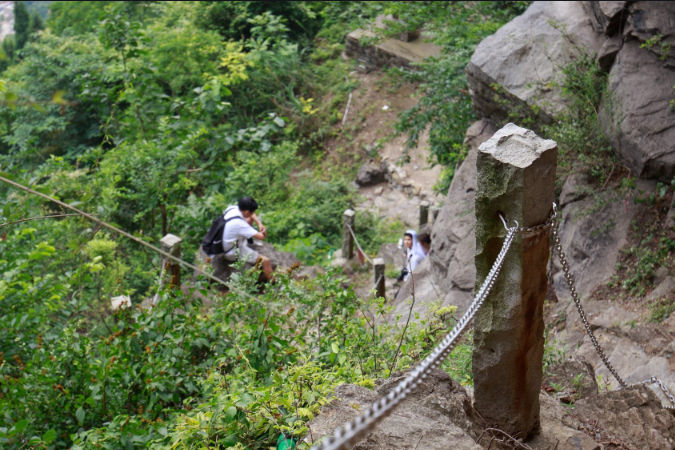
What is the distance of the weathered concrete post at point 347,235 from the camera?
377 inches

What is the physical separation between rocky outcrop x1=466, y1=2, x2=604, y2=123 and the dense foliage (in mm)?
1266

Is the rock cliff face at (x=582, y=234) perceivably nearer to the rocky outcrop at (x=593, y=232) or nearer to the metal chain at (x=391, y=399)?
the rocky outcrop at (x=593, y=232)

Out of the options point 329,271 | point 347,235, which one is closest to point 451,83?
point 347,235

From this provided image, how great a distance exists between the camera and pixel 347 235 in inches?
388

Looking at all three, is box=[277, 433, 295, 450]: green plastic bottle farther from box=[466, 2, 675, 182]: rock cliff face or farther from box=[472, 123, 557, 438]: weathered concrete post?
box=[466, 2, 675, 182]: rock cliff face

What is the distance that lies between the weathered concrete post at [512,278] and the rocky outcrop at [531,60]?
4.07m

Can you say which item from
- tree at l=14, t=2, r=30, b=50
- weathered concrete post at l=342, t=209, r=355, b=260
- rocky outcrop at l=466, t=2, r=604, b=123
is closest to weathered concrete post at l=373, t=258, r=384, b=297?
weathered concrete post at l=342, t=209, r=355, b=260

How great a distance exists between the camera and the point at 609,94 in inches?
247

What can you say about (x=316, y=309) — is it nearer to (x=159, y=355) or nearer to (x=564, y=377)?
(x=159, y=355)

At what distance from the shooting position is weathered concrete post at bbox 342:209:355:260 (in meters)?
9.57

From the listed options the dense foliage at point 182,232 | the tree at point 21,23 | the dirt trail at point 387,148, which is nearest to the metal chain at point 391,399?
the dense foliage at point 182,232

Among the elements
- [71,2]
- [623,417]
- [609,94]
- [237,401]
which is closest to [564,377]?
[623,417]

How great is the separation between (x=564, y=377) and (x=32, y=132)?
1235cm

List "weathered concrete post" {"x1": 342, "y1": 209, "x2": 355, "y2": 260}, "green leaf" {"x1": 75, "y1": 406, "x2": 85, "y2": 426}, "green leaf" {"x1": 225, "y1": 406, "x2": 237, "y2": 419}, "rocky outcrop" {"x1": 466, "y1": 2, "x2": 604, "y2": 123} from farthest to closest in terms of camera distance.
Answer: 1. "weathered concrete post" {"x1": 342, "y1": 209, "x2": 355, "y2": 260}
2. "rocky outcrop" {"x1": 466, "y1": 2, "x2": 604, "y2": 123}
3. "green leaf" {"x1": 75, "y1": 406, "x2": 85, "y2": 426}
4. "green leaf" {"x1": 225, "y1": 406, "x2": 237, "y2": 419}
